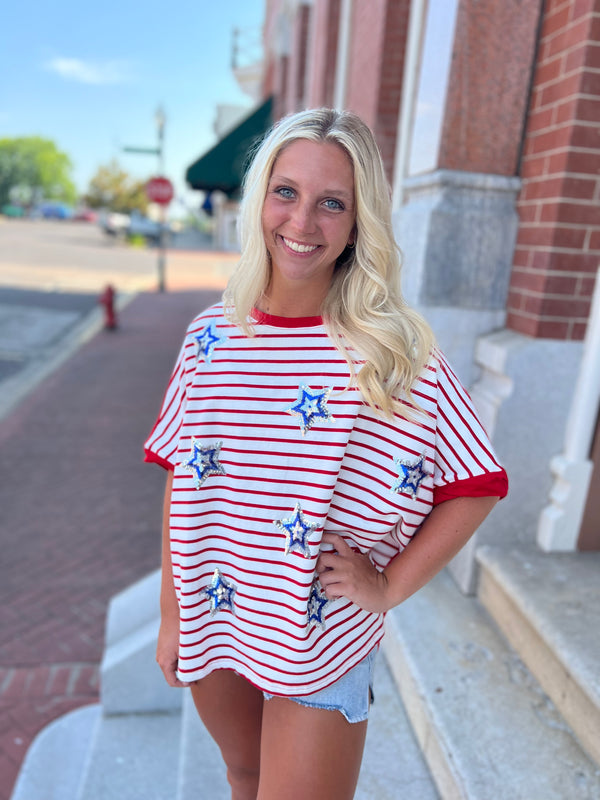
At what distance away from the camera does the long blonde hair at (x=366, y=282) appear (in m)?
1.22

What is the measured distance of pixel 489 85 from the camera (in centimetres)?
249

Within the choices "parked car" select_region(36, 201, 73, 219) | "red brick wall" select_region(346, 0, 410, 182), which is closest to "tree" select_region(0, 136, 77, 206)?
"parked car" select_region(36, 201, 73, 219)

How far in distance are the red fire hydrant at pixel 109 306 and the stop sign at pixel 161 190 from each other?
23.5ft

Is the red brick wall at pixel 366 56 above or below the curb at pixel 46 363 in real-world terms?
above

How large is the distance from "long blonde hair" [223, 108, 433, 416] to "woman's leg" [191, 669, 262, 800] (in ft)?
2.48

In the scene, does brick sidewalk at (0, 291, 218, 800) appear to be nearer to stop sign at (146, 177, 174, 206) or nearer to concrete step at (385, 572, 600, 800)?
concrete step at (385, 572, 600, 800)

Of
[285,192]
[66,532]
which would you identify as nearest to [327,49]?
[66,532]

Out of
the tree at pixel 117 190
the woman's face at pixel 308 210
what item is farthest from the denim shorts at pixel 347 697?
the tree at pixel 117 190

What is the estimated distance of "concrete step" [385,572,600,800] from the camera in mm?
1715

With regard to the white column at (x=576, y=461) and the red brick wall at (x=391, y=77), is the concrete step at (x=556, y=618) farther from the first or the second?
the red brick wall at (x=391, y=77)

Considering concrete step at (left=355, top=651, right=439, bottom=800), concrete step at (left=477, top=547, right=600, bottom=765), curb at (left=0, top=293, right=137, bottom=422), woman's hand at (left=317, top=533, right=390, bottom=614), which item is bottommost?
curb at (left=0, top=293, right=137, bottom=422)

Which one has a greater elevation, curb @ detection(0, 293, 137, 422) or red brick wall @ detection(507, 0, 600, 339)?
red brick wall @ detection(507, 0, 600, 339)

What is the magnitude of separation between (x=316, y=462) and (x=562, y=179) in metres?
1.63

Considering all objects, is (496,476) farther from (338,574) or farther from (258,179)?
(258,179)
